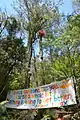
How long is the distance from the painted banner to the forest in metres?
0.25

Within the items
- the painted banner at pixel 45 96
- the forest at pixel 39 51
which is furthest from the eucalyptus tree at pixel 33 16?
the painted banner at pixel 45 96

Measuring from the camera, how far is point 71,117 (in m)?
8.47

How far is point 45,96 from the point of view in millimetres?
8930

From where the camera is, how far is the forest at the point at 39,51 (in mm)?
9016

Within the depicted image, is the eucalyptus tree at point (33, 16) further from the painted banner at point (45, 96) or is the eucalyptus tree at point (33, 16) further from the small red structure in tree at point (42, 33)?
the painted banner at point (45, 96)

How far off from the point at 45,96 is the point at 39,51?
15.3ft

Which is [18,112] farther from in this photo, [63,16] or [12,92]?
[63,16]

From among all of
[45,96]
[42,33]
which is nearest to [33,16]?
[42,33]

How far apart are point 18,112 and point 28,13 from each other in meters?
5.25

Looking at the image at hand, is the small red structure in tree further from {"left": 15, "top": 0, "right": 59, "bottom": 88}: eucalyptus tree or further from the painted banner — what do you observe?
the painted banner

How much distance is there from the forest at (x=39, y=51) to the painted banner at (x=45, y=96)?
0.81 ft

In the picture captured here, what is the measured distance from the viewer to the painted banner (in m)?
8.12

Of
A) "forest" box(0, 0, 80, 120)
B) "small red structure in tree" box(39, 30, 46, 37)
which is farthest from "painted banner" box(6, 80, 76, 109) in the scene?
"small red structure in tree" box(39, 30, 46, 37)

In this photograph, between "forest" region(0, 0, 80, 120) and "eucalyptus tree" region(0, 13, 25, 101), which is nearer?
"forest" region(0, 0, 80, 120)
